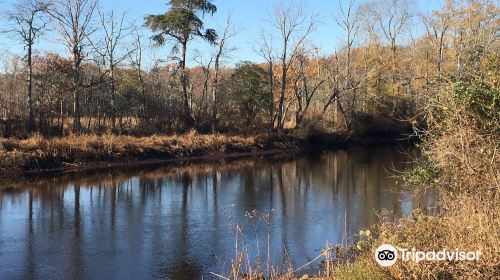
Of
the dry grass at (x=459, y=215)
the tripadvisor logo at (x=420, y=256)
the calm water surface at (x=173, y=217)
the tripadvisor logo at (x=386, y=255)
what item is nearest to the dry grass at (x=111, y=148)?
the calm water surface at (x=173, y=217)

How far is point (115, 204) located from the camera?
15.1 m

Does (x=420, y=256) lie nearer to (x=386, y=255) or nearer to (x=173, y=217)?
(x=386, y=255)

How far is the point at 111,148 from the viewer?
2414 centimetres

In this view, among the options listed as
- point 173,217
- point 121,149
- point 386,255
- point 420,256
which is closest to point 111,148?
point 121,149

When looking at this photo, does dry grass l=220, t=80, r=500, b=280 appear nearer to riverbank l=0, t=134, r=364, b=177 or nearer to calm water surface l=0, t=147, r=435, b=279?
calm water surface l=0, t=147, r=435, b=279

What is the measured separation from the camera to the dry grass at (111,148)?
68.9ft

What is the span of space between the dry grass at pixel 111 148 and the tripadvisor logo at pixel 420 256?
18495 millimetres

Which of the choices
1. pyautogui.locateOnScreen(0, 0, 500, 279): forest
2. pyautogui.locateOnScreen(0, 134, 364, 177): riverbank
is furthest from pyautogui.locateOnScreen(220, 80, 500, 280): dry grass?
pyautogui.locateOnScreen(0, 134, 364, 177): riverbank

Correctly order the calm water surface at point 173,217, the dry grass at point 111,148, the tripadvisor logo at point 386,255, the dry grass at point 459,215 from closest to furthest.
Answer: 1. the dry grass at point 459,215
2. the tripadvisor logo at point 386,255
3. the calm water surface at point 173,217
4. the dry grass at point 111,148

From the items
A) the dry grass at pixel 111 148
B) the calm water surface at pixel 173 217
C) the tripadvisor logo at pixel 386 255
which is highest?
the dry grass at pixel 111 148

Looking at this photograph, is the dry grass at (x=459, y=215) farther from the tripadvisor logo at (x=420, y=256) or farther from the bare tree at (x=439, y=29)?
the bare tree at (x=439, y=29)

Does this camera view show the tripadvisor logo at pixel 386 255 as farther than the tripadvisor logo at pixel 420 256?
Yes

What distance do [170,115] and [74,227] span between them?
19779 mm

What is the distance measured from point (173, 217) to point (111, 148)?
477 inches
